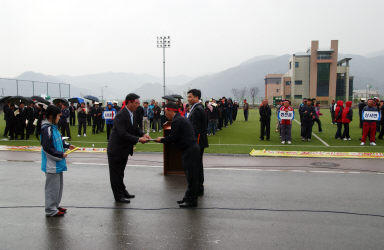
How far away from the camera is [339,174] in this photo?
8805 millimetres

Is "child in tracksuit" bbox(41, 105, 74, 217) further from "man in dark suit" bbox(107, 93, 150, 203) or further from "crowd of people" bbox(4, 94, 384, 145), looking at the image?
"crowd of people" bbox(4, 94, 384, 145)

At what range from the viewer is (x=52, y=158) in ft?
18.0

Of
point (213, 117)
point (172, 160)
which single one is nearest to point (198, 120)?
point (172, 160)

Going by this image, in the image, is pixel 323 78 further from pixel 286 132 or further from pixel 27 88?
pixel 286 132

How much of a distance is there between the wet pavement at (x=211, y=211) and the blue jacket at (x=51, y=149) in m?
0.88

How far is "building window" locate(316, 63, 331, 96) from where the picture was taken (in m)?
85.6

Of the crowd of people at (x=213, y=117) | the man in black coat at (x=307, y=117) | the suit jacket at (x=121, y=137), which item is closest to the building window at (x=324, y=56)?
the crowd of people at (x=213, y=117)

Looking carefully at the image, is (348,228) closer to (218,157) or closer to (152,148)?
(218,157)

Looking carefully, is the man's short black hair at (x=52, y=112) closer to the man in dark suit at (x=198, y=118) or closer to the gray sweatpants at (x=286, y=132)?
the man in dark suit at (x=198, y=118)

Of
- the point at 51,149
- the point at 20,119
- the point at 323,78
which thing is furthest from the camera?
the point at 323,78

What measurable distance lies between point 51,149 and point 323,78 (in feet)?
293

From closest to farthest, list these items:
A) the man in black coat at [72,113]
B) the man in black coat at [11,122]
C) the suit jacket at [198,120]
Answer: the suit jacket at [198,120], the man in black coat at [11,122], the man in black coat at [72,113]

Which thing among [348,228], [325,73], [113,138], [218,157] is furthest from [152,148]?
[325,73]

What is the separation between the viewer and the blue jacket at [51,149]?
544 cm
